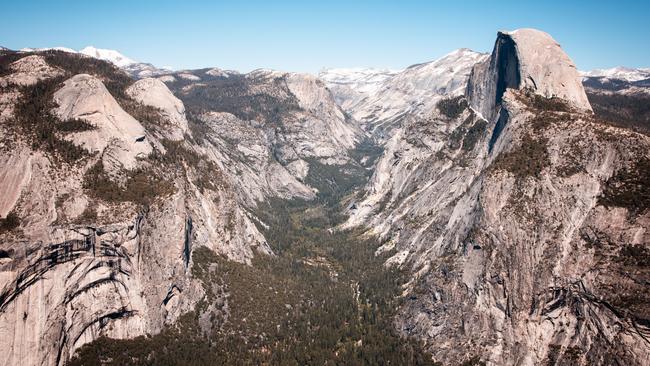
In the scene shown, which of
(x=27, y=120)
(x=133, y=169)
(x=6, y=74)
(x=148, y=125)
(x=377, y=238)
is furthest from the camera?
(x=377, y=238)

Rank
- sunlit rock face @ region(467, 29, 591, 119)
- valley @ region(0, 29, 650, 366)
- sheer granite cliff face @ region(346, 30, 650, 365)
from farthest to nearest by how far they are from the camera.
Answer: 1. sunlit rock face @ region(467, 29, 591, 119)
2. sheer granite cliff face @ region(346, 30, 650, 365)
3. valley @ region(0, 29, 650, 366)

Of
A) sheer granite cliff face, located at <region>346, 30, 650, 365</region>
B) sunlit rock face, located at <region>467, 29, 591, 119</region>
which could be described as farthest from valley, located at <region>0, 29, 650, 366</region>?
sunlit rock face, located at <region>467, 29, 591, 119</region>

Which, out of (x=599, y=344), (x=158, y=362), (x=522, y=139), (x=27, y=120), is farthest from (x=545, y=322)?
(x=27, y=120)

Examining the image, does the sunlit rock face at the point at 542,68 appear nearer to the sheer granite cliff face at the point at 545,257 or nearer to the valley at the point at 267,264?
the valley at the point at 267,264

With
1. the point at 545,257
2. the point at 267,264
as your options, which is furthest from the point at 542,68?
the point at 267,264

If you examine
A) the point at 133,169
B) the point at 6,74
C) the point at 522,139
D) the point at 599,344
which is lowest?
the point at 599,344

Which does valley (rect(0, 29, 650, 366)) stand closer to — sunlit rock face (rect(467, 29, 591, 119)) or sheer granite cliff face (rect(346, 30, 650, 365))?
sheer granite cliff face (rect(346, 30, 650, 365))

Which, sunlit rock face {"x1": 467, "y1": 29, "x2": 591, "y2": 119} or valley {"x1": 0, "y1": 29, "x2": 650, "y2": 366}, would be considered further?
sunlit rock face {"x1": 467, "y1": 29, "x2": 591, "y2": 119}

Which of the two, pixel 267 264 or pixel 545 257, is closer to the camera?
pixel 545 257

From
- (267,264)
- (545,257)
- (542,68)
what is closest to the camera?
(545,257)

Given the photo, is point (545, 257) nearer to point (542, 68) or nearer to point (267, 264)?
point (267, 264)

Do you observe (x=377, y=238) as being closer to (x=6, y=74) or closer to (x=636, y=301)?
(x=636, y=301)
